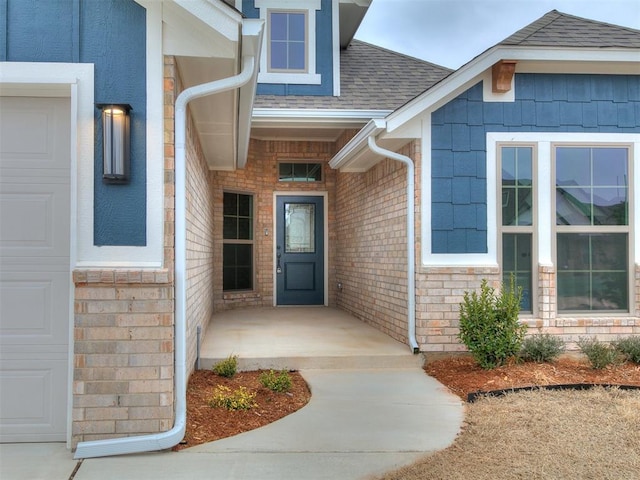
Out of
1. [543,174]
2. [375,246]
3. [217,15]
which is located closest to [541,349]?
[543,174]

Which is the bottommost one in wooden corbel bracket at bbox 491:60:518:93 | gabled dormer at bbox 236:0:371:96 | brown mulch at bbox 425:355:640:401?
brown mulch at bbox 425:355:640:401

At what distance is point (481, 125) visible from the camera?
591cm

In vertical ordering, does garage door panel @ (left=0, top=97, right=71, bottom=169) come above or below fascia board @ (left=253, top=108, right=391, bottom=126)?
below

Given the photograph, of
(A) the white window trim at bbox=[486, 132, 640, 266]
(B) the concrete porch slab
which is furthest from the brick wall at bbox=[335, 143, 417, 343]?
(A) the white window trim at bbox=[486, 132, 640, 266]

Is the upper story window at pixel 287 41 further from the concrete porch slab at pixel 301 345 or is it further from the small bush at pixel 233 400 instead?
the small bush at pixel 233 400

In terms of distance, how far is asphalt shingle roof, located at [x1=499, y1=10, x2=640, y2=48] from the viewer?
5777 mm

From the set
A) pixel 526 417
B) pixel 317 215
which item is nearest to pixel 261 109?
pixel 317 215

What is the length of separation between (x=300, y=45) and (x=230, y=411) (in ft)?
20.6

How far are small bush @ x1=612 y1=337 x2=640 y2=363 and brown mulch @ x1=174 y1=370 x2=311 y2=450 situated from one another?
3.40 meters

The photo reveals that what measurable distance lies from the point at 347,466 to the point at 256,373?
231 centimetres

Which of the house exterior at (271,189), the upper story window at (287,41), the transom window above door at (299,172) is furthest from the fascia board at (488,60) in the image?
the transom window above door at (299,172)

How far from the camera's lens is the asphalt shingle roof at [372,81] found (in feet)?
25.9

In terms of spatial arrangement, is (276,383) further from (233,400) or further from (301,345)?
(301,345)

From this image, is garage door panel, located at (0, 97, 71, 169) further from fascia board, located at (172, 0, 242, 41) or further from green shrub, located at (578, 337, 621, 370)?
green shrub, located at (578, 337, 621, 370)
